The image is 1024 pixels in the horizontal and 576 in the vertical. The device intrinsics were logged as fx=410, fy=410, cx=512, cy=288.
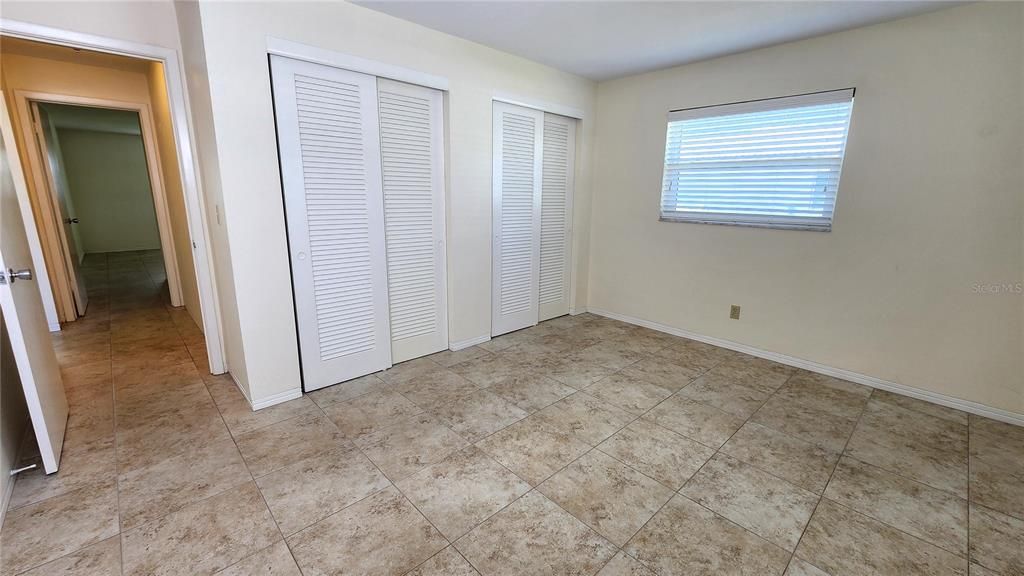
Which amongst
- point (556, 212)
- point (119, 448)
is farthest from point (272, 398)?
point (556, 212)

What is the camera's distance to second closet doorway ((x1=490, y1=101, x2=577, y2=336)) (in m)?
3.55

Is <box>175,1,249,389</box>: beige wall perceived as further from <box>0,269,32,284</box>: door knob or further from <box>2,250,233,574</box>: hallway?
<box>0,269,32,284</box>: door knob

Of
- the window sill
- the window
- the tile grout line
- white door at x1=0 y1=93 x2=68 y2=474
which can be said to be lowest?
the tile grout line

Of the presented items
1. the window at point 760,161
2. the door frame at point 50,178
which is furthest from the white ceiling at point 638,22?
the door frame at point 50,178

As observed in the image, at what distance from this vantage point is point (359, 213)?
272 cm

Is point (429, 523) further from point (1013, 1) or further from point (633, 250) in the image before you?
point (1013, 1)

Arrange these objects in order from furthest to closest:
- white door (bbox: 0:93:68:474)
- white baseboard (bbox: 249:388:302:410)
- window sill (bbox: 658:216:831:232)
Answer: window sill (bbox: 658:216:831:232) < white baseboard (bbox: 249:388:302:410) < white door (bbox: 0:93:68:474)

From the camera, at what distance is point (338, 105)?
2.54 metres

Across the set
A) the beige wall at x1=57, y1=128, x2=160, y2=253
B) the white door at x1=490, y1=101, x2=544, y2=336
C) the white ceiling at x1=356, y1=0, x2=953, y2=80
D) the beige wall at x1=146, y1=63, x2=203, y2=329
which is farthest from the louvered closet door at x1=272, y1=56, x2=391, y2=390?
the beige wall at x1=57, y1=128, x2=160, y2=253

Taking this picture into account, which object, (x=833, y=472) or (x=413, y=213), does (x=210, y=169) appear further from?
(x=833, y=472)

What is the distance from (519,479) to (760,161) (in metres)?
2.99

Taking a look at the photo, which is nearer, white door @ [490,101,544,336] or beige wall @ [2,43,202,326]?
beige wall @ [2,43,202,326]

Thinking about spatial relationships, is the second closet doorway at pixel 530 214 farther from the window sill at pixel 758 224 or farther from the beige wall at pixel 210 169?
the beige wall at pixel 210 169

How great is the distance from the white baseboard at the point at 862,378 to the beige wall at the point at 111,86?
14.0 ft
